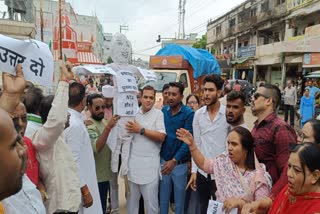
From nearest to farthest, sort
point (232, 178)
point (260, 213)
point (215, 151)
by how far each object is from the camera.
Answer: point (260, 213) → point (232, 178) → point (215, 151)

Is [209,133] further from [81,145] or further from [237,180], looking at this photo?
[81,145]

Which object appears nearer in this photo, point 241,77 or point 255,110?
point 255,110

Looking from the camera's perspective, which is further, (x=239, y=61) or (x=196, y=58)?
(x=239, y=61)

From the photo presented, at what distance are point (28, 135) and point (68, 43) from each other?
9.90 m

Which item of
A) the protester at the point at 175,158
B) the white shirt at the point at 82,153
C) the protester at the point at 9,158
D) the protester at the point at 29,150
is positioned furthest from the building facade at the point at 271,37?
the protester at the point at 9,158

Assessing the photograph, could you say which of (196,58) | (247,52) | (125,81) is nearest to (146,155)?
(125,81)

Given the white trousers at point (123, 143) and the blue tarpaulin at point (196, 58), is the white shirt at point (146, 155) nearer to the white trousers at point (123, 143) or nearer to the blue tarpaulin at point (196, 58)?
the white trousers at point (123, 143)

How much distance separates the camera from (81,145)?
102 inches

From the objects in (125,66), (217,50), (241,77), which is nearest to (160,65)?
(125,66)

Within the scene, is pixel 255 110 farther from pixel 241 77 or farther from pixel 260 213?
pixel 241 77

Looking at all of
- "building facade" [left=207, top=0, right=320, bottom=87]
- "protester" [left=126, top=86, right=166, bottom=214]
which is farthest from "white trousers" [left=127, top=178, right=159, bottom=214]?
"building facade" [left=207, top=0, right=320, bottom=87]

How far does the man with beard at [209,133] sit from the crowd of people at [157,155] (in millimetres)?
10

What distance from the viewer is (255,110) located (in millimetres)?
2605

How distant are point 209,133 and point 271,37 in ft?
86.4
